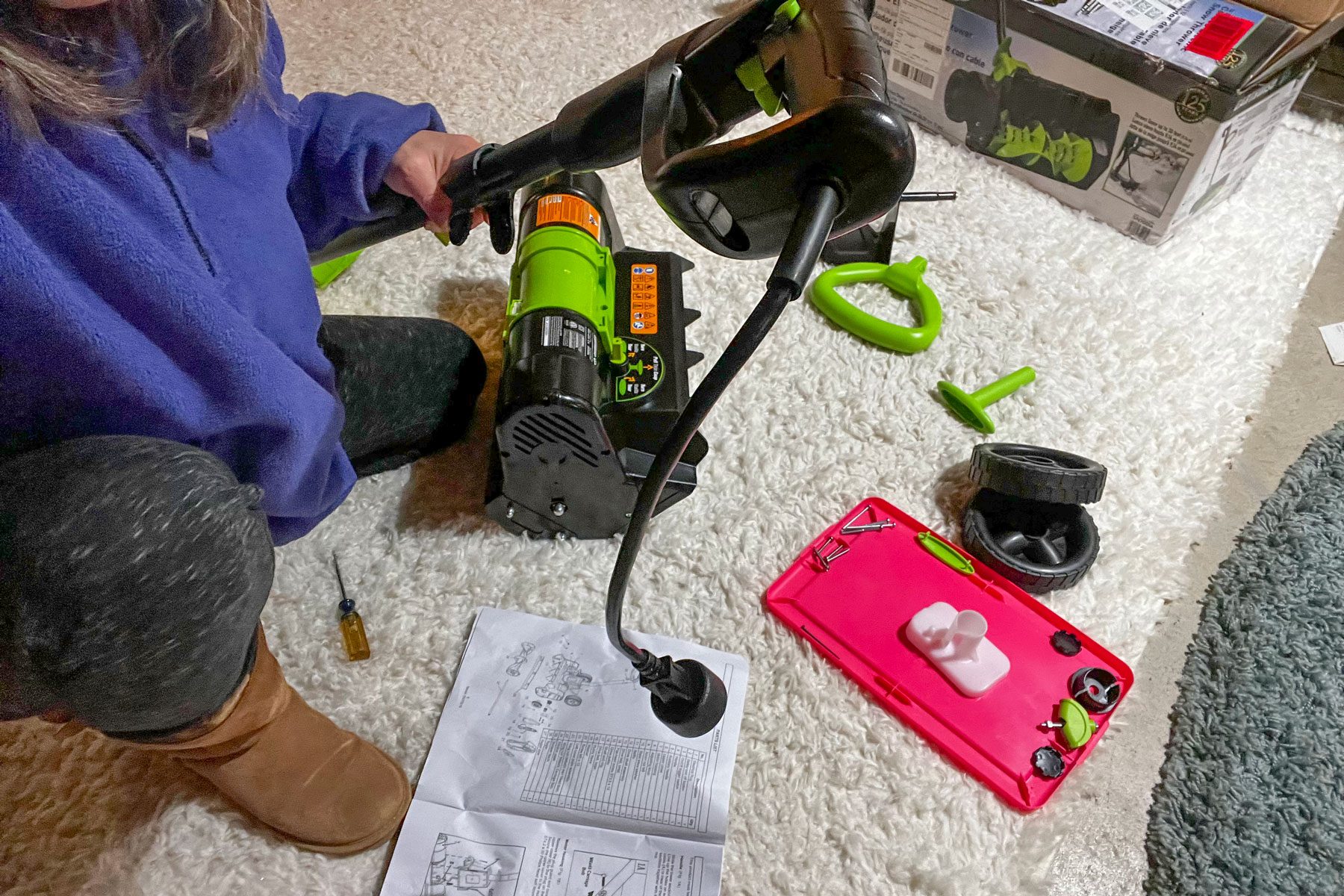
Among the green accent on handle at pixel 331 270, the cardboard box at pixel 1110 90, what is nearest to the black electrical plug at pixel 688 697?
the green accent on handle at pixel 331 270

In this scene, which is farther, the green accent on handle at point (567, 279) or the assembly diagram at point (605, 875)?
the green accent on handle at point (567, 279)

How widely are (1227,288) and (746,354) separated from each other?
0.91m

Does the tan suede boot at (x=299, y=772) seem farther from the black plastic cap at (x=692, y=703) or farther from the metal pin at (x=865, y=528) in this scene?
the metal pin at (x=865, y=528)

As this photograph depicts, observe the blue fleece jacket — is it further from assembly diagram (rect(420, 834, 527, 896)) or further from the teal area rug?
the teal area rug

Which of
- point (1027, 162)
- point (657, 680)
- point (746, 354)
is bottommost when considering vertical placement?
point (657, 680)

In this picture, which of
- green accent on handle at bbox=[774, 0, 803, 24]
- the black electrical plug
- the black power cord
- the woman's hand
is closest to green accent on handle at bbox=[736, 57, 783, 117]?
green accent on handle at bbox=[774, 0, 803, 24]

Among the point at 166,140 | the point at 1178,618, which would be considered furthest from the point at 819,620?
the point at 166,140

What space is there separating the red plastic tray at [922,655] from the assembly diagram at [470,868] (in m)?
0.30

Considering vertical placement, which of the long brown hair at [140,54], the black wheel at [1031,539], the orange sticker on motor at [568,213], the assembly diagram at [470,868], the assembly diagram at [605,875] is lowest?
the assembly diagram at [470,868]

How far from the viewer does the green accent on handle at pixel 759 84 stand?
496mm

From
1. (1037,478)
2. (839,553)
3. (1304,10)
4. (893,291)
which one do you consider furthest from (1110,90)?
(839,553)

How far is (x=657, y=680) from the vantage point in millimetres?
642

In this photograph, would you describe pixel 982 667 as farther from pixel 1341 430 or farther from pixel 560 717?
pixel 1341 430

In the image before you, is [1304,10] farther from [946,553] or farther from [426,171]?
[426,171]
